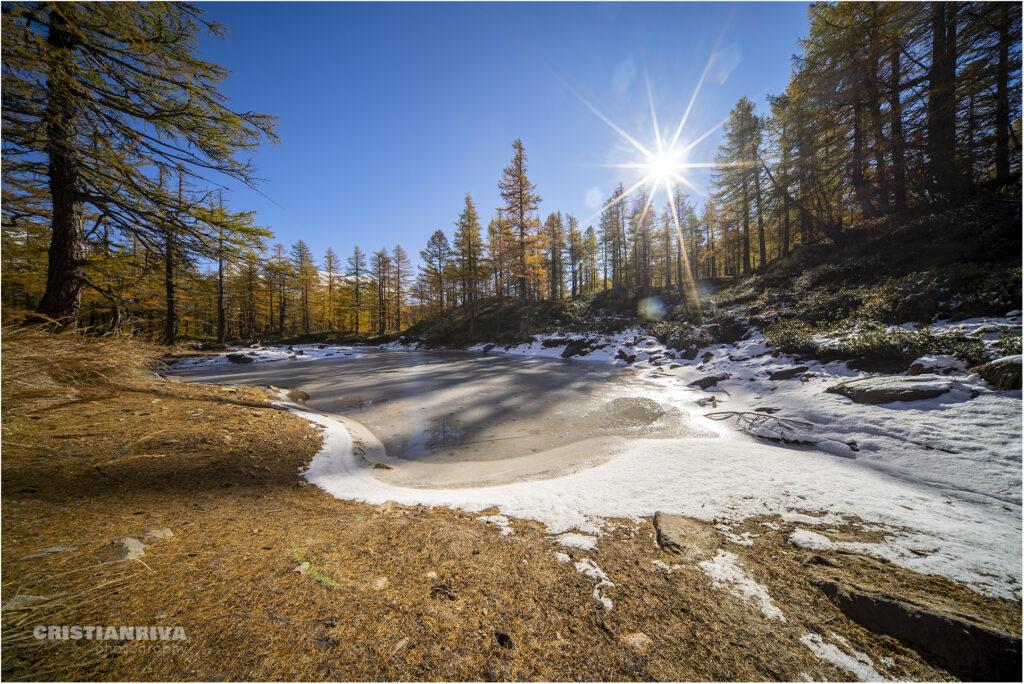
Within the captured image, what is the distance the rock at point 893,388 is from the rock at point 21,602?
31.9 ft

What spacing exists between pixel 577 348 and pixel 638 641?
58.4ft

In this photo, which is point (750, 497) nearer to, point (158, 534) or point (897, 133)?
point (158, 534)

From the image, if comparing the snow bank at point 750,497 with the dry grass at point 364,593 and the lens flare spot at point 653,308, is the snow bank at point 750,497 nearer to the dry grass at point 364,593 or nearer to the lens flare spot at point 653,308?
the dry grass at point 364,593

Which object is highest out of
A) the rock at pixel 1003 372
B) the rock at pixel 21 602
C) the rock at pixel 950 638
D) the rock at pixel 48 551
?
the rock at pixel 1003 372

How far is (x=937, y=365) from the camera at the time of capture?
5.76 m

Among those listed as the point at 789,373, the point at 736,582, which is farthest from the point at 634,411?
the point at 736,582

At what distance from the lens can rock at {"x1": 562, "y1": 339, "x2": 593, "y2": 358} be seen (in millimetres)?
18500

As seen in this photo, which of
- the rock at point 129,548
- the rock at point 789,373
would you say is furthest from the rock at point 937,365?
the rock at point 129,548

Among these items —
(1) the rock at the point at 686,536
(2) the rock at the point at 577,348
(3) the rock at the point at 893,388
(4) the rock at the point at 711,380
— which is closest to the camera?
(1) the rock at the point at 686,536

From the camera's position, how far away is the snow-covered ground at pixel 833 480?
2.64 m

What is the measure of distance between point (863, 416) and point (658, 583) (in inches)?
228

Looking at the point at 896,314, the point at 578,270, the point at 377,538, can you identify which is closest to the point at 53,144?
the point at 377,538

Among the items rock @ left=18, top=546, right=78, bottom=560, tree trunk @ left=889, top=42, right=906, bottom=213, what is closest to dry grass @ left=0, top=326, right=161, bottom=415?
rock @ left=18, top=546, right=78, bottom=560

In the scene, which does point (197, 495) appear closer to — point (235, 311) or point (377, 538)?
point (377, 538)
